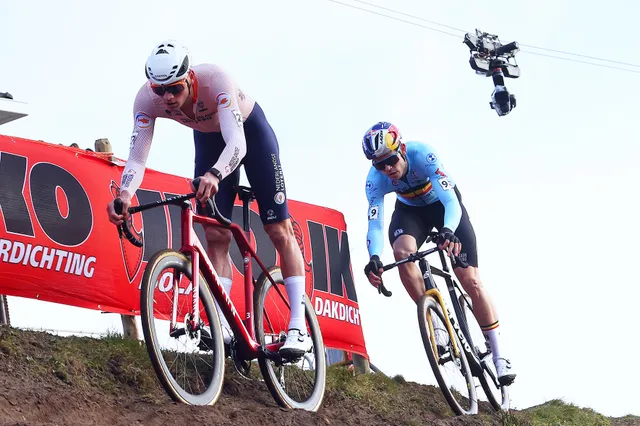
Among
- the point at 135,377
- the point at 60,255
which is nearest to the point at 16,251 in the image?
the point at 60,255

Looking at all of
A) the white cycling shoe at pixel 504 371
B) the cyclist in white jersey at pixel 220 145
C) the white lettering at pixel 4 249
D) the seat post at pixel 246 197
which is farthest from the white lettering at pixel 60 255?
the white cycling shoe at pixel 504 371

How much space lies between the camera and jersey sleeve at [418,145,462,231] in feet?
28.5

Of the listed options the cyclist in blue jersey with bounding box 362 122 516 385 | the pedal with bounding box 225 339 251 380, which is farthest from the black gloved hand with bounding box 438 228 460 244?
the pedal with bounding box 225 339 251 380

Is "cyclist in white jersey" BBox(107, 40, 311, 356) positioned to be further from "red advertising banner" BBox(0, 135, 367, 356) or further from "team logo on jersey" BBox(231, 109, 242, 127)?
"red advertising banner" BBox(0, 135, 367, 356)

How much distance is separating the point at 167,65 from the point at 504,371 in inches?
189

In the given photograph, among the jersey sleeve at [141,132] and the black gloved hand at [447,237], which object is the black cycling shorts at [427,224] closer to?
the black gloved hand at [447,237]

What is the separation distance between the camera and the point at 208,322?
6074 mm

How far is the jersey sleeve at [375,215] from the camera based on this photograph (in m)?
8.73

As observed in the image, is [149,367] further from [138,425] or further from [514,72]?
[514,72]

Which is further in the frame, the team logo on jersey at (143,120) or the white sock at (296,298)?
the white sock at (296,298)

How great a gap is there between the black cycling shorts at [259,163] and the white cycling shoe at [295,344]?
32.5 inches

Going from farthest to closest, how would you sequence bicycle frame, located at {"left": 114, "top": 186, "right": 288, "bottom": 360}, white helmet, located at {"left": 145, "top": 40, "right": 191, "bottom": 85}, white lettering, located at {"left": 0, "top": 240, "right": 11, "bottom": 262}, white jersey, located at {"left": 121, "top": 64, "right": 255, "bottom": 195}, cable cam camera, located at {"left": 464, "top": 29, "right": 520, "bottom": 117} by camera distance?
cable cam camera, located at {"left": 464, "top": 29, "right": 520, "bottom": 117} → white lettering, located at {"left": 0, "top": 240, "right": 11, "bottom": 262} → white jersey, located at {"left": 121, "top": 64, "right": 255, "bottom": 195} → white helmet, located at {"left": 145, "top": 40, "right": 191, "bottom": 85} → bicycle frame, located at {"left": 114, "top": 186, "right": 288, "bottom": 360}

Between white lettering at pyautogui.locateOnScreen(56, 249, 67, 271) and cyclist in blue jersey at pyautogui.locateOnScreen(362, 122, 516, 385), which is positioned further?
cyclist in blue jersey at pyautogui.locateOnScreen(362, 122, 516, 385)

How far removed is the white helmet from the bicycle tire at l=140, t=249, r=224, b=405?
1122 millimetres
